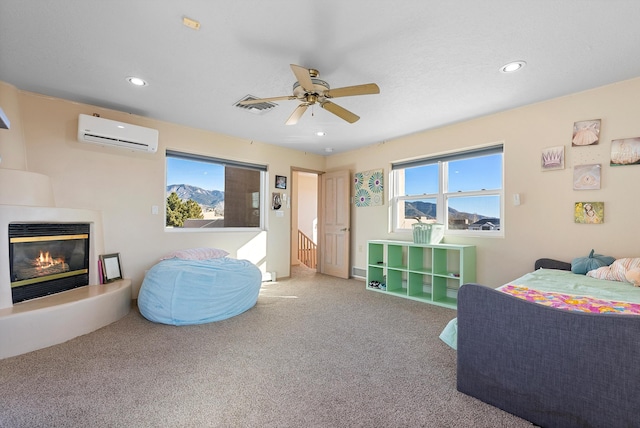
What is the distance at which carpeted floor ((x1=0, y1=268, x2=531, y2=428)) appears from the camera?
1.56 metres

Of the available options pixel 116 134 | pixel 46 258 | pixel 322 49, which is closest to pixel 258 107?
pixel 322 49

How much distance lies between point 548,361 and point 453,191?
9.70 ft

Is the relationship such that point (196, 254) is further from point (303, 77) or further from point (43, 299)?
point (303, 77)

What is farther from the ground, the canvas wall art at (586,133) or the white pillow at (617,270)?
the canvas wall art at (586,133)

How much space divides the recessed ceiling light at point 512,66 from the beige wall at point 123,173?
11.7ft

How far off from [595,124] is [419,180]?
207 cm

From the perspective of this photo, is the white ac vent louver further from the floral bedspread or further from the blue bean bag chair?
the floral bedspread

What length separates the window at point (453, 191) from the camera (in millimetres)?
3689

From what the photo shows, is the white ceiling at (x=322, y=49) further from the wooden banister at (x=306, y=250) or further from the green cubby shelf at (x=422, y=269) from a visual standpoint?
the wooden banister at (x=306, y=250)

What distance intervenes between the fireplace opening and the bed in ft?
11.5

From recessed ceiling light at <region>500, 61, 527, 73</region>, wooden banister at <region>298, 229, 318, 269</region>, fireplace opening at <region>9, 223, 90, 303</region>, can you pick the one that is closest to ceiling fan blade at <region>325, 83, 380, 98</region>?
recessed ceiling light at <region>500, 61, 527, 73</region>

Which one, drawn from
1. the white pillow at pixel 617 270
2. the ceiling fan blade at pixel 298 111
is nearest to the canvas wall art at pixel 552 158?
the white pillow at pixel 617 270

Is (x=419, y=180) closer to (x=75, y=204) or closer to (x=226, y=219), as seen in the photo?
(x=226, y=219)

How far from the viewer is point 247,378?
1948mm
